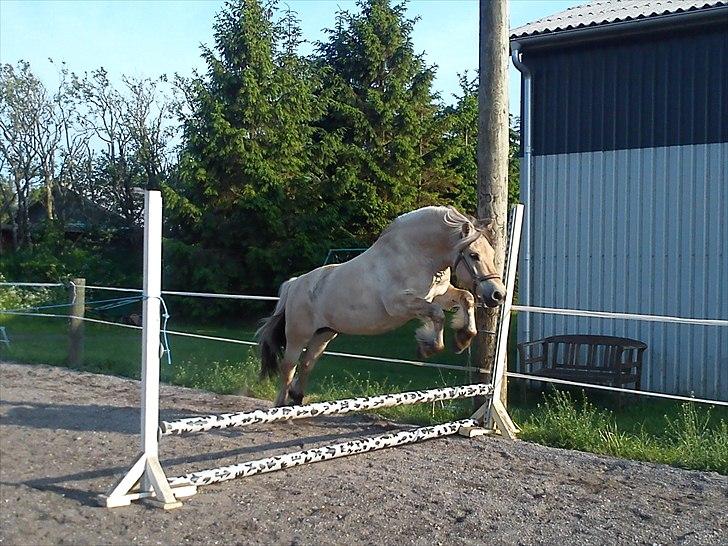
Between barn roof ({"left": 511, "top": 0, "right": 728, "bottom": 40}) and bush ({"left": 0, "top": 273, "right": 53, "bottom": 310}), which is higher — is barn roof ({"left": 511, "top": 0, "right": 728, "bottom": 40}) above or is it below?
above

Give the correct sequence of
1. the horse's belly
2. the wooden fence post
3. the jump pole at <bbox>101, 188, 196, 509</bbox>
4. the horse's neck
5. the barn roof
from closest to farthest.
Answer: the jump pole at <bbox>101, 188, 196, 509</bbox>, the horse's neck, the horse's belly, the barn roof, the wooden fence post

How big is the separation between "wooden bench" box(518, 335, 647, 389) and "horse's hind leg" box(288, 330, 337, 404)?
3.48 metres

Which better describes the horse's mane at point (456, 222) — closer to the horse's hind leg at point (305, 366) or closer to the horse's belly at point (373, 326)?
the horse's belly at point (373, 326)

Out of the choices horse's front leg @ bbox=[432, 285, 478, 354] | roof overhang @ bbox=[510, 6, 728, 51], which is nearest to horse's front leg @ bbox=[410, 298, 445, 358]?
horse's front leg @ bbox=[432, 285, 478, 354]

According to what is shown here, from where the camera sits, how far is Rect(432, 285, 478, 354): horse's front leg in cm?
552

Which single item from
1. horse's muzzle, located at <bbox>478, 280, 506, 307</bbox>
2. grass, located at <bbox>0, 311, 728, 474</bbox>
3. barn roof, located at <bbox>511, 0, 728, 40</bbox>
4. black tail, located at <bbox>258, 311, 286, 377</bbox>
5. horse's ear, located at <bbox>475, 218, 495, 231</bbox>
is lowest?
grass, located at <bbox>0, 311, 728, 474</bbox>

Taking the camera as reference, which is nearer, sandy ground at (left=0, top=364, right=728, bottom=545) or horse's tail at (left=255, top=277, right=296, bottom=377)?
sandy ground at (left=0, top=364, right=728, bottom=545)

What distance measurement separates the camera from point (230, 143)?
58.0 feet

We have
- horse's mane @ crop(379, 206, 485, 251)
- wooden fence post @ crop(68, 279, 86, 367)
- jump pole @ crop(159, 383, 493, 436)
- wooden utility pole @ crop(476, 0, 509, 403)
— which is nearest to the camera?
jump pole @ crop(159, 383, 493, 436)

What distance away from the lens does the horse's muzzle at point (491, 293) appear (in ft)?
17.5

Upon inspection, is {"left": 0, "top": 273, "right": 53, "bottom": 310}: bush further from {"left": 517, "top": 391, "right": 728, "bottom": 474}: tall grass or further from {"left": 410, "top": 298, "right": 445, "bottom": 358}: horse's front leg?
{"left": 517, "top": 391, "right": 728, "bottom": 474}: tall grass

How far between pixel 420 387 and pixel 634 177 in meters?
3.65

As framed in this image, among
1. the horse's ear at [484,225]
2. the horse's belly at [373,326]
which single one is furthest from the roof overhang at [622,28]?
the horse's belly at [373,326]

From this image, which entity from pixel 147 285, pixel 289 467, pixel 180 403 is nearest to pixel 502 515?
pixel 289 467
